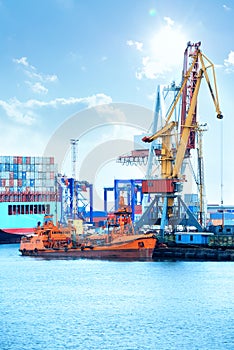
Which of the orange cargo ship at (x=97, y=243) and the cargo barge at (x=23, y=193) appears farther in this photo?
the cargo barge at (x=23, y=193)

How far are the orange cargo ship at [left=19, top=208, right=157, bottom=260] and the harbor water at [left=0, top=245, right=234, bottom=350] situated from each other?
18.7 feet

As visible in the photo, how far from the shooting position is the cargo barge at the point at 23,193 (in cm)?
11719

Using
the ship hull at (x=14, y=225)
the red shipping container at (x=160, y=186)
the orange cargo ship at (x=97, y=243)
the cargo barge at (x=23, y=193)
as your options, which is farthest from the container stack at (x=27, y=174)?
the red shipping container at (x=160, y=186)

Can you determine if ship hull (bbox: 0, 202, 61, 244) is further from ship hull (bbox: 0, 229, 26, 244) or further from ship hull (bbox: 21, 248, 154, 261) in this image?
ship hull (bbox: 21, 248, 154, 261)

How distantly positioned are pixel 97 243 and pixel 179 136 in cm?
1855

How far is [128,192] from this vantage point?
4958 inches

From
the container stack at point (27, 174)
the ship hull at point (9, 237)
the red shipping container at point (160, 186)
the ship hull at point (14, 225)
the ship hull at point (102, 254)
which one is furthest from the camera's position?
the container stack at point (27, 174)

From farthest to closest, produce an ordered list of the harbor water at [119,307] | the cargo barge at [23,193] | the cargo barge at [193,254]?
the cargo barge at [23,193]
the cargo barge at [193,254]
the harbor water at [119,307]

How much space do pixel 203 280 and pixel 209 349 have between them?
804 inches

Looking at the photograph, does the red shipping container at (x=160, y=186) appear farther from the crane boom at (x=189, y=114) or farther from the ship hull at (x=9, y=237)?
the ship hull at (x=9, y=237)

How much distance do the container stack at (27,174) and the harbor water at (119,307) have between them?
5224cm

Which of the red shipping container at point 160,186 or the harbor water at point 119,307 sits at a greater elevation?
the red shipping container at point 160,186

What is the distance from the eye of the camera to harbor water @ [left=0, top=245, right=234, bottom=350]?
36875 mm

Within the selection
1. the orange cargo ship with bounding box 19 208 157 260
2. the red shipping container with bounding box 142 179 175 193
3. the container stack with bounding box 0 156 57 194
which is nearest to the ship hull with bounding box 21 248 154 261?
the orange cargo ship with bounding box 19 208 157 260
